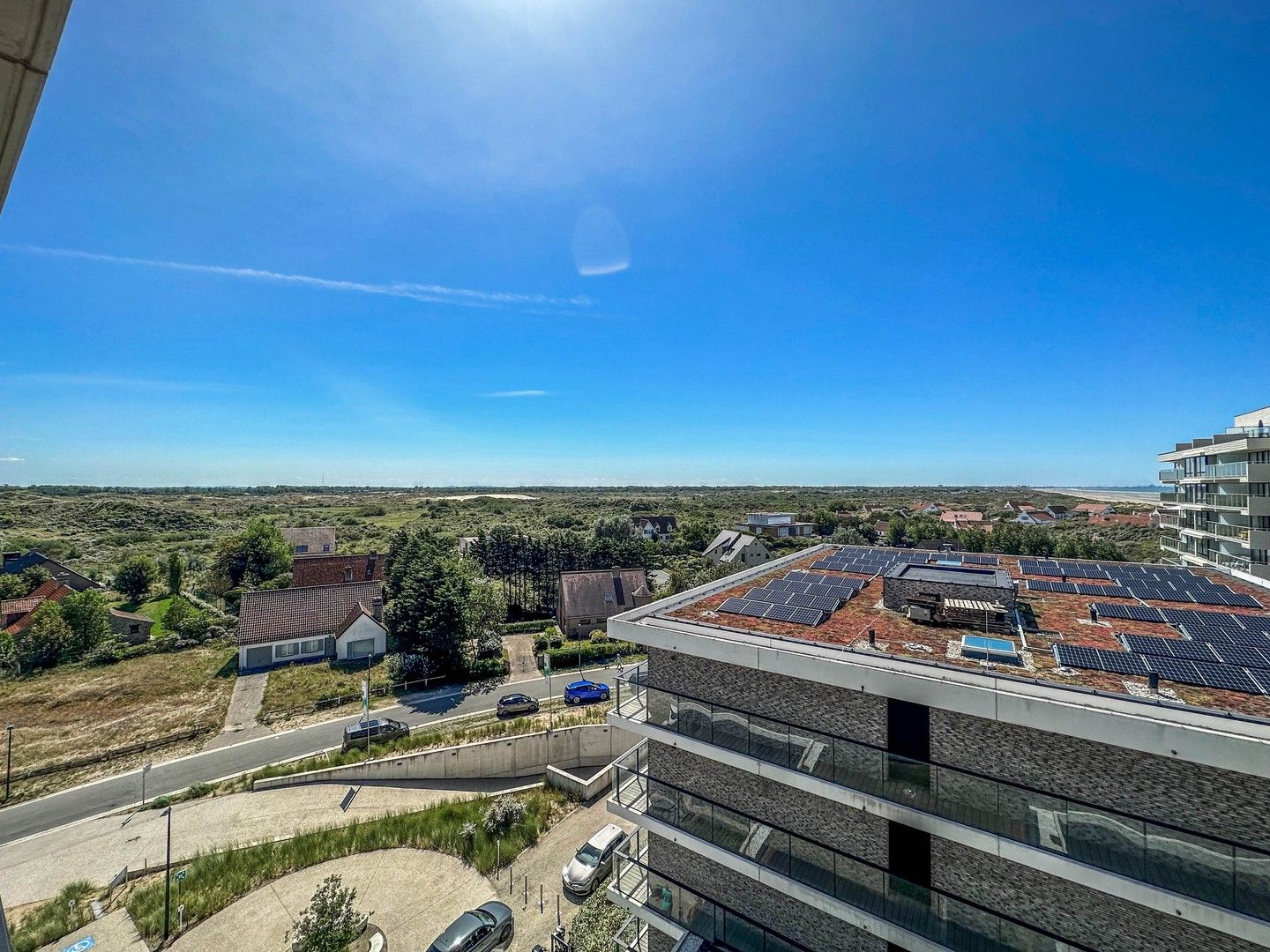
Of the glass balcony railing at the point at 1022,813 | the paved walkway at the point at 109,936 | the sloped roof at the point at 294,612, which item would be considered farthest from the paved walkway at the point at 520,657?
the glass balcony railing at the point at 1022,813

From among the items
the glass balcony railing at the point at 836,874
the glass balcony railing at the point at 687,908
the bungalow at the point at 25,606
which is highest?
the glass balcony railing at the point at 836,874

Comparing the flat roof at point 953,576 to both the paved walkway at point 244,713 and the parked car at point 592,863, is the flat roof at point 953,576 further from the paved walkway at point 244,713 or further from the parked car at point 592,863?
the paved walkway at point 244,713

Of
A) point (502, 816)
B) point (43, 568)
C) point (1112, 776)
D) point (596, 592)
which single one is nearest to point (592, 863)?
point (502, 816)

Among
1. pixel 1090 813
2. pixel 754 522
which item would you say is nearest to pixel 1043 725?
pixel 1090 813

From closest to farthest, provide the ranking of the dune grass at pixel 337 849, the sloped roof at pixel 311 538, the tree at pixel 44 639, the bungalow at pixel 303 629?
the dune grass at pixel 337 849 < the tree at pixel 44 639 < the bungalow at pixel 303 629 < the sloped roof at pixel 311 538

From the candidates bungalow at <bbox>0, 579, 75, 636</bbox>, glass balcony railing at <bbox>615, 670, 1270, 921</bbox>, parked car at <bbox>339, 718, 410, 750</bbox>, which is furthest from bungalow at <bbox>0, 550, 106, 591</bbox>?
glass balcony railing at <bbox>615, 670, 1270, 921</bbox>

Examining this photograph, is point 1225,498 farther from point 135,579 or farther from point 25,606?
point 135,579

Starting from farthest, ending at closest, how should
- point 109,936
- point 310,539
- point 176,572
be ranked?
point 310,539 < point 176,572 < point 109,936

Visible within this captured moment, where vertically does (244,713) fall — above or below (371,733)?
below
